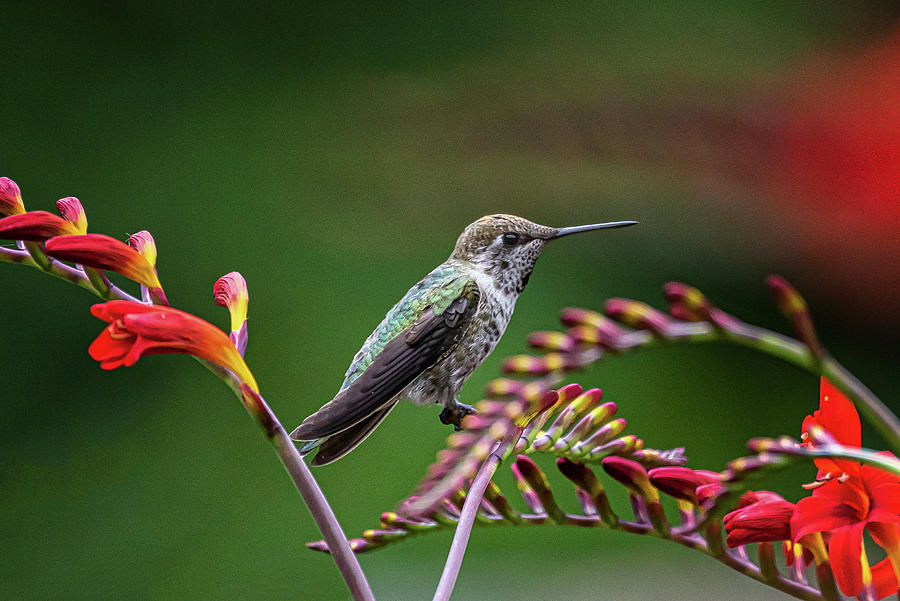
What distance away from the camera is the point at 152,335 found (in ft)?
0.86

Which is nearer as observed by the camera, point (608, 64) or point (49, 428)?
point (49, 428)

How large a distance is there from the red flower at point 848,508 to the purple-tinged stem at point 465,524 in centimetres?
9

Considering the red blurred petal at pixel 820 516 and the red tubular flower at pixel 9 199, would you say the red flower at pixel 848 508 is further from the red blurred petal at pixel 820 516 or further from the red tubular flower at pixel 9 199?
the red tubular flower at pixel 9 199

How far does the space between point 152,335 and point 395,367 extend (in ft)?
0.40

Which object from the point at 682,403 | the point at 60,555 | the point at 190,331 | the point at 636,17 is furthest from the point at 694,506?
the point at 636,17

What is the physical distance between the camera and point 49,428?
135 centimetres

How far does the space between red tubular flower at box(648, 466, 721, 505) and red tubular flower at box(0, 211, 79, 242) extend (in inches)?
7.9

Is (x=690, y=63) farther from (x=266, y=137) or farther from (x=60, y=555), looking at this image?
(x=60, y=555)

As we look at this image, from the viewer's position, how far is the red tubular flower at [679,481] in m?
0.30

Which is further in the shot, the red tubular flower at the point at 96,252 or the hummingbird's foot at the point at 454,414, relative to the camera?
the hummingbird's foot at the point at 454,414

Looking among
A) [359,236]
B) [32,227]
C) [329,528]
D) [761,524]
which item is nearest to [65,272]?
[32,227]

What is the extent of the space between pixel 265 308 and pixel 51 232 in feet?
3.58

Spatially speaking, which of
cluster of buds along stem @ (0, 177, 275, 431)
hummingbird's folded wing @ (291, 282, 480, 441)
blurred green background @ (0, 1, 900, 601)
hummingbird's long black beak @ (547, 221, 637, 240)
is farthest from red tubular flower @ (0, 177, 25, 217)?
blurred green background @ (0, 1, 900, 601)

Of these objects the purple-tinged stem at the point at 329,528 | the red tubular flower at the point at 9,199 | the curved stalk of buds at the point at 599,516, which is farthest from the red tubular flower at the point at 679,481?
the red tubular flower at the point at 9,199
